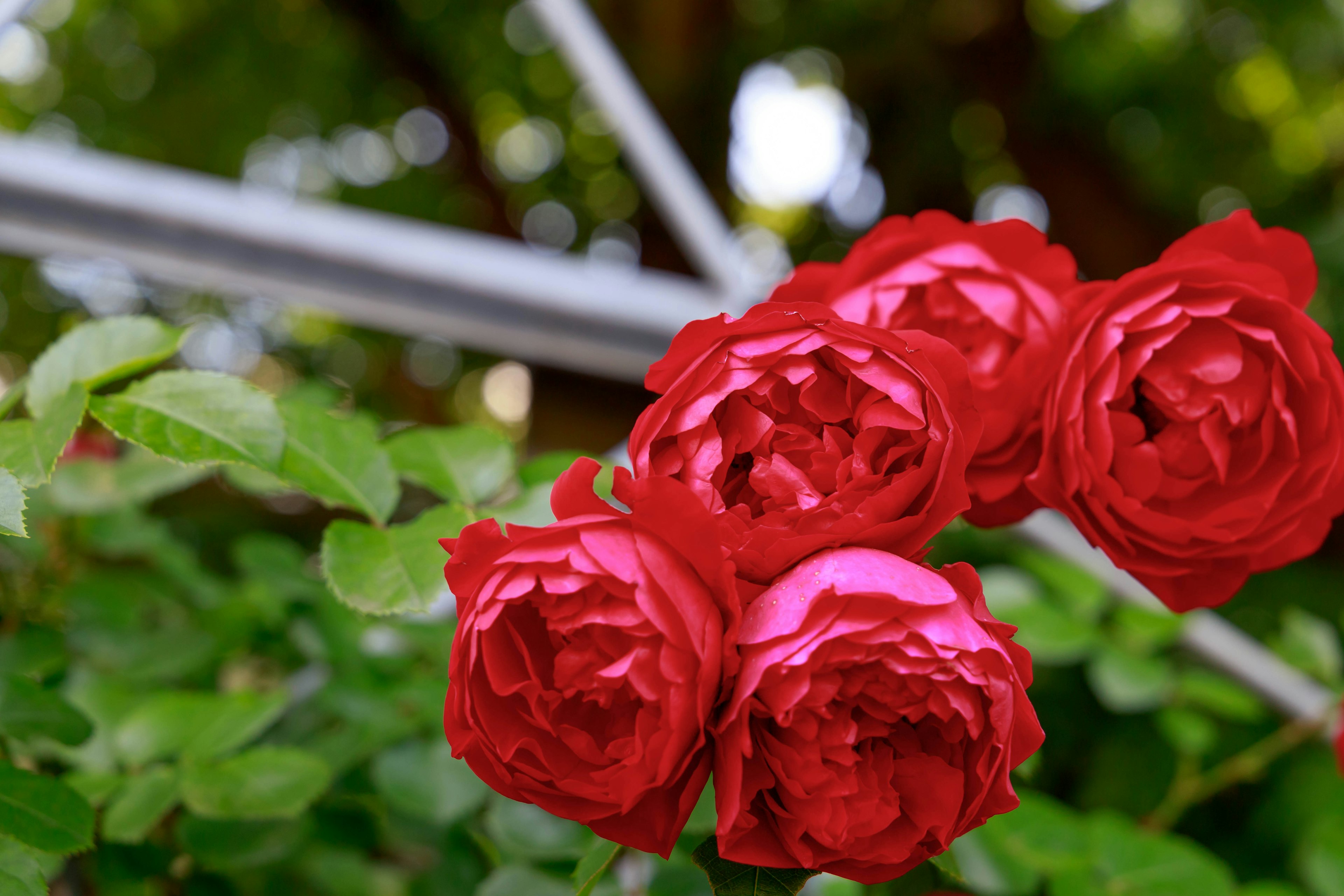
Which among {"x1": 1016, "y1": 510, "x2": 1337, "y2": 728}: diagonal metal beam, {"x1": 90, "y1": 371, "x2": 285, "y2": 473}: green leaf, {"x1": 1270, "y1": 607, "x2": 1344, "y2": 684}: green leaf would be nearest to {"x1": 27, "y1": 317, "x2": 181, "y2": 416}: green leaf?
{"x1": 90, "y1": 371, "x2": 285, "y2": 473}: green leaf

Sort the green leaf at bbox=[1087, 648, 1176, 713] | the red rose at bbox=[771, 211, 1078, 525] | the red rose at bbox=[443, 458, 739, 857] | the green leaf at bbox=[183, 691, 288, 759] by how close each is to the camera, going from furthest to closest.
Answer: the green leaf at bbox=[1087, 648, 1176, 713] < the green leaf at bbox=[183, 691, 288, 759] < the red rose at bbox=[771, 211, 1078, 525] < the red rose at bbox=[443, 458, 739, 857]

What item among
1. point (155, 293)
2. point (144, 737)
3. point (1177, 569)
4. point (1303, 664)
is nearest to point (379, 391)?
point (155, 293)

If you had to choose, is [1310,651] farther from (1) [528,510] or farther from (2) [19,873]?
(2) [19,873]

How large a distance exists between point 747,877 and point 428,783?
40cm

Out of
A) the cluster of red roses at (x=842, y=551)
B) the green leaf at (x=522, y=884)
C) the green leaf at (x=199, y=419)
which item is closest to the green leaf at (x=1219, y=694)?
the cluster of red roses at (x=842, y=551)

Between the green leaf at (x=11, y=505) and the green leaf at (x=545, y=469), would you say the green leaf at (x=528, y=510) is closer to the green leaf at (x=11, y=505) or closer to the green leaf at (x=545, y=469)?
the green leaf at (x=545, y=469)

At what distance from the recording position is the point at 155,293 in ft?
10.3

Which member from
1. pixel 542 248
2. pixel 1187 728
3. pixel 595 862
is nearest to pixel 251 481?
pixel 595 862

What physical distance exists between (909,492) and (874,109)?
10.5 feet

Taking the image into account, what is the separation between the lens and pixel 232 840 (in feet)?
2.04

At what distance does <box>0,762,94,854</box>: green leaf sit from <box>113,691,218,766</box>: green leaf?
18 centimetres

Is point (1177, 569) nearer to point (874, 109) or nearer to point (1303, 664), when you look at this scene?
point (1303, 664)

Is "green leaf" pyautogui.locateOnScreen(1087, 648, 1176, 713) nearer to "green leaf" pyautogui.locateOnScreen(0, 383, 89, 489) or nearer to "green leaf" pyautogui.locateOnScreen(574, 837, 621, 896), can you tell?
"green leaf" pyautogui.locateOnScreen(574, 837, 621, 896)

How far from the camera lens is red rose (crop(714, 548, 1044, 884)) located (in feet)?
0.91
